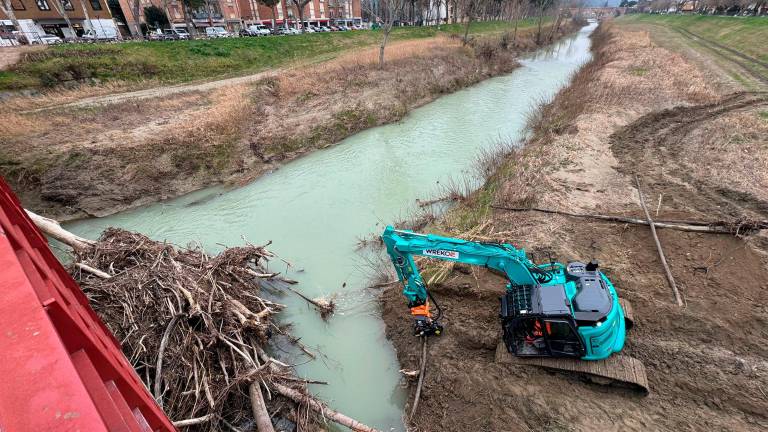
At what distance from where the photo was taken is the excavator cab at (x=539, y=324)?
7.40 meters

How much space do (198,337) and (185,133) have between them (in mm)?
15680

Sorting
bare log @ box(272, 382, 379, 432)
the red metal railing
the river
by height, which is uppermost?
the red metal railing

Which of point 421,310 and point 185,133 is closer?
point 421,310

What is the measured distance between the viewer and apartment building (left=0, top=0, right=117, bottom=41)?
1745 inches

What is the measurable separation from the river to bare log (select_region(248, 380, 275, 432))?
182cm

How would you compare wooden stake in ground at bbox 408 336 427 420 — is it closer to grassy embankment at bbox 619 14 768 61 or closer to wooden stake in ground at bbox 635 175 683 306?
wooden stake in ground at bbox 635 175 683 306

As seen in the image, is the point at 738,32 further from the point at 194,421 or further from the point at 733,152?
the point at 194,421

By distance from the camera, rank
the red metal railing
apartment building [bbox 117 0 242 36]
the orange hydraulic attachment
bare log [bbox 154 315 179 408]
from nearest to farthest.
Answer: the red metal railing, bare log [bbox 154 315 179 408], the orange hydraulic attachment, apartment building [bbox 117 0 242 36]

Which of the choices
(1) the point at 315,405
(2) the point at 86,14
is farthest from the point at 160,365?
(2) the point at 86,14

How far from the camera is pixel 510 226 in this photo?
12.6 metres

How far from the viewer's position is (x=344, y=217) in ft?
50.8

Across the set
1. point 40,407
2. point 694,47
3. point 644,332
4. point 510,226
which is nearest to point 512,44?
point 694,47

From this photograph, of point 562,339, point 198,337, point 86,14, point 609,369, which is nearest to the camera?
point 562,339

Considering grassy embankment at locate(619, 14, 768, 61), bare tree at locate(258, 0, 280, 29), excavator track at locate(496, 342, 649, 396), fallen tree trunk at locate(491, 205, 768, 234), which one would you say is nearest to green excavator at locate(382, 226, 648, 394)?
excavator track at locate(496, 342, 649, 396)
